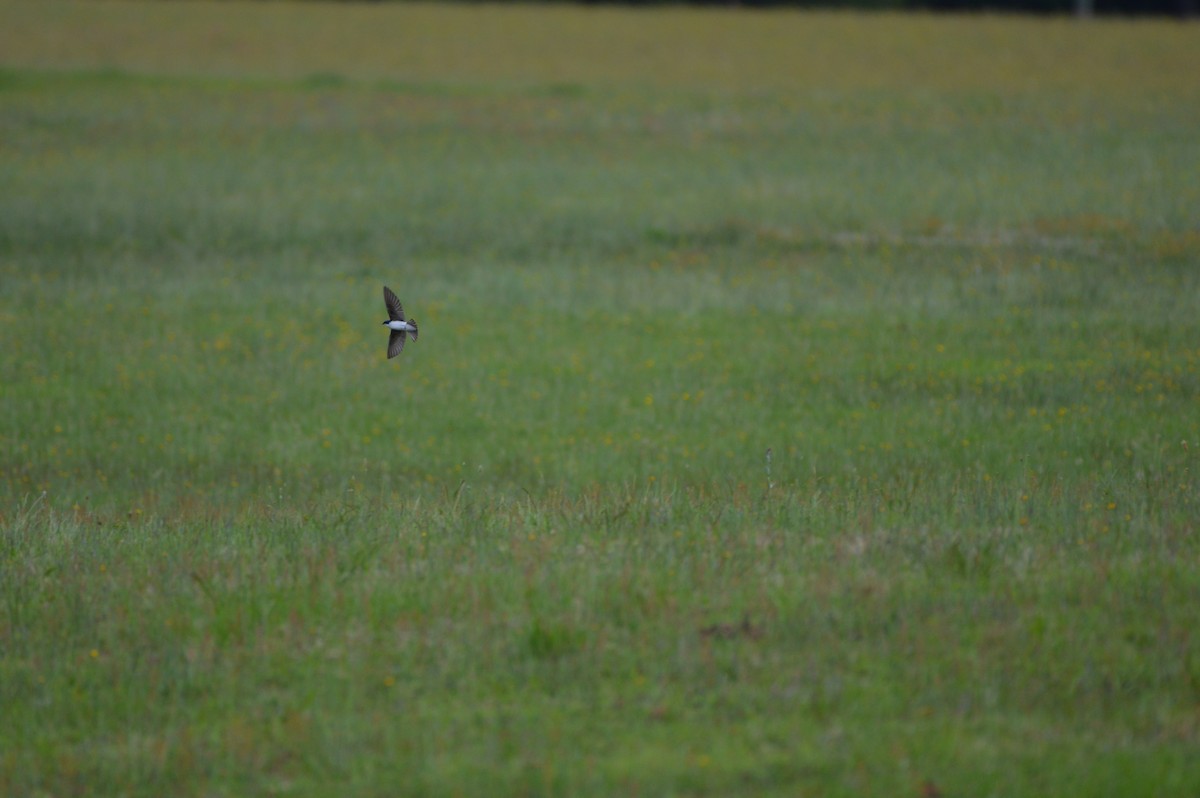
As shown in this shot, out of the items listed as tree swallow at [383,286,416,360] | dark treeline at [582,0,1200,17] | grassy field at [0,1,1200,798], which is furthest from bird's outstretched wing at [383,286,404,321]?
dark treeline at [582,0,1200,17]

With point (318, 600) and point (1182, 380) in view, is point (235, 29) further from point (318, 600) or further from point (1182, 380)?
point (318, 600)

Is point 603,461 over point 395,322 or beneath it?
beneath

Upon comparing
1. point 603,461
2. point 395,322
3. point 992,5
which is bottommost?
point 603,461

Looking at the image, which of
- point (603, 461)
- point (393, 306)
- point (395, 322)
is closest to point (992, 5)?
point (603, 461)

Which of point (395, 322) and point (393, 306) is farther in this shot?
point (393, 306)

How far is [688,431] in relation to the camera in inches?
532

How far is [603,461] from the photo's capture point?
12.7 m

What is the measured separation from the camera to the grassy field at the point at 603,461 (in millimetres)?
5805

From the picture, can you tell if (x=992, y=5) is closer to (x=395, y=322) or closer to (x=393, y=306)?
(x=393, y=306)

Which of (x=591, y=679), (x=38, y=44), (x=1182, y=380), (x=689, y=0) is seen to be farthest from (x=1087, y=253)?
(x=689, y=0)

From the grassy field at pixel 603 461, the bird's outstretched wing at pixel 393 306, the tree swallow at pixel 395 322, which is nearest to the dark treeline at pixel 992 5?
the grassy field at pixel 603 461

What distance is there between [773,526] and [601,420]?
596 centimetres

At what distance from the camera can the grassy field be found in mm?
5805

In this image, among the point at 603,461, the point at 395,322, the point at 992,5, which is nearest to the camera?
the point at 395,322
